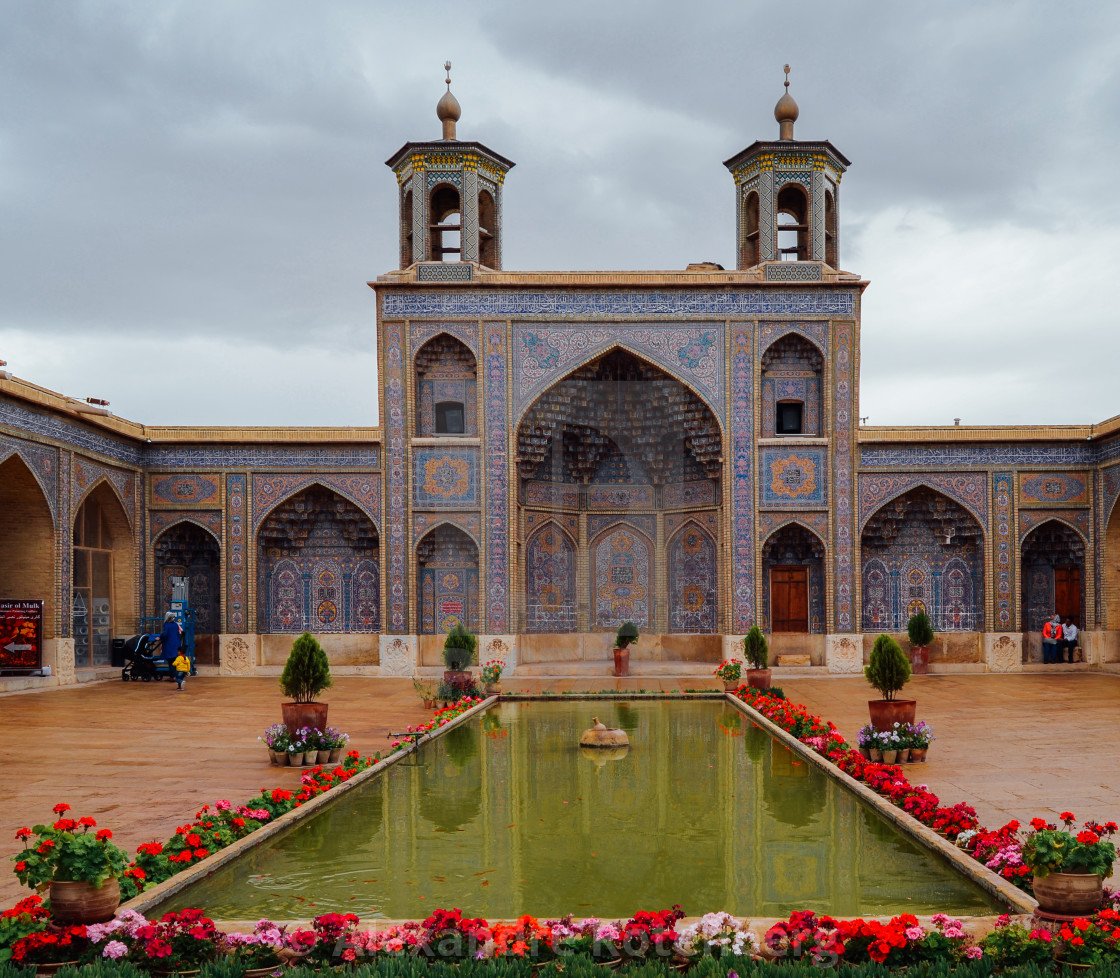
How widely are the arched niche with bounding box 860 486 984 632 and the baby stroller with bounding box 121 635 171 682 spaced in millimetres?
11027

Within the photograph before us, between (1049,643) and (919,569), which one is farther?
(919,569)

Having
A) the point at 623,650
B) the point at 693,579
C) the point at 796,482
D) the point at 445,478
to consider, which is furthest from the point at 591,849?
the point at 693,579

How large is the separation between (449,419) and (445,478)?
1119 millimetres

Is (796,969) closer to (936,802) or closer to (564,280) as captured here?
(936,802)

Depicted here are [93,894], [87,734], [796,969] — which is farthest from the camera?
[87,734]

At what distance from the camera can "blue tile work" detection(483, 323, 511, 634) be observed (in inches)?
677

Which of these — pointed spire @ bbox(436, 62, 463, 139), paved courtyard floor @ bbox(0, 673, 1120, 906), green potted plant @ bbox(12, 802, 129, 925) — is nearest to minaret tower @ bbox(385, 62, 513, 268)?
pointed spire @ bbox(436, 62, 463, 139)

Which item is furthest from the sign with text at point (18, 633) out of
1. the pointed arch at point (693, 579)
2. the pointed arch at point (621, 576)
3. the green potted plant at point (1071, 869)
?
the green potted plant at point (1071, 869)

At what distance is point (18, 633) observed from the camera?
1457 cm

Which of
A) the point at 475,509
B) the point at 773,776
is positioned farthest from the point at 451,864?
the point at 475,509

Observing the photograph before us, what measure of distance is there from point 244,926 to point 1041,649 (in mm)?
16386

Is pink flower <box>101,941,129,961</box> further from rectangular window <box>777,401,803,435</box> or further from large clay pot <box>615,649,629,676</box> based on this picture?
rectangular window <box>777,401,803,435</box>

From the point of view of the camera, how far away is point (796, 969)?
3.70m

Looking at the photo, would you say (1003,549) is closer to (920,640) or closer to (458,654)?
(920,640)
